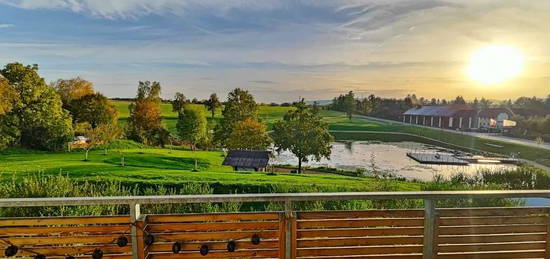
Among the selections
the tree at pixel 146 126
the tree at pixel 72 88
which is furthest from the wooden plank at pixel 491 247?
the tree at pixel 72 88

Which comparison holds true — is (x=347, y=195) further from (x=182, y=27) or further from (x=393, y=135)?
(x=393, y=135)

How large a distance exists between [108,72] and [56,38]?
27.2ft

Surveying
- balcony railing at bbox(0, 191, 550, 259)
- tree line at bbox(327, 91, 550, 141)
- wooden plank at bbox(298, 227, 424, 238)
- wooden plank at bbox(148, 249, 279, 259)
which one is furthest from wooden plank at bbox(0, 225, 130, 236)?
tree line at bbox(327, 91, 550, 141)

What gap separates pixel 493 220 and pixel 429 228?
423 mm

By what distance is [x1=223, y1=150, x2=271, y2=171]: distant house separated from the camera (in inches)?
890

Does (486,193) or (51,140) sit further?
(51,140)

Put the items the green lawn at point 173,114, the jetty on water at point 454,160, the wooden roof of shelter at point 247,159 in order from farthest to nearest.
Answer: the green lawn at point 173,114 < the jetty on water at point 454,160 < the wooden roof of shelter at point 247,159

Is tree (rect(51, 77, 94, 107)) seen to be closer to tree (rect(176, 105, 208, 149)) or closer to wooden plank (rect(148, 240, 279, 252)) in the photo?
tree (rect(176, 105, 208, 149))

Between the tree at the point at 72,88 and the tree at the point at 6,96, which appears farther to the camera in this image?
the tree at the point at 72,88

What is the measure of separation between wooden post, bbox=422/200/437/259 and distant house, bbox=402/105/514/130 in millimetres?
54654

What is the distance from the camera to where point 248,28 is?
13406 mm

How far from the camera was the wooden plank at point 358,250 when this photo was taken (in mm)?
2156

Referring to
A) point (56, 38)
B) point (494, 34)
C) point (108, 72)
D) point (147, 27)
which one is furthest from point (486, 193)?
point (108, 72)

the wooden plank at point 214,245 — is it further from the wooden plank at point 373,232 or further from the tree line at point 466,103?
the tree line at point 466,103
